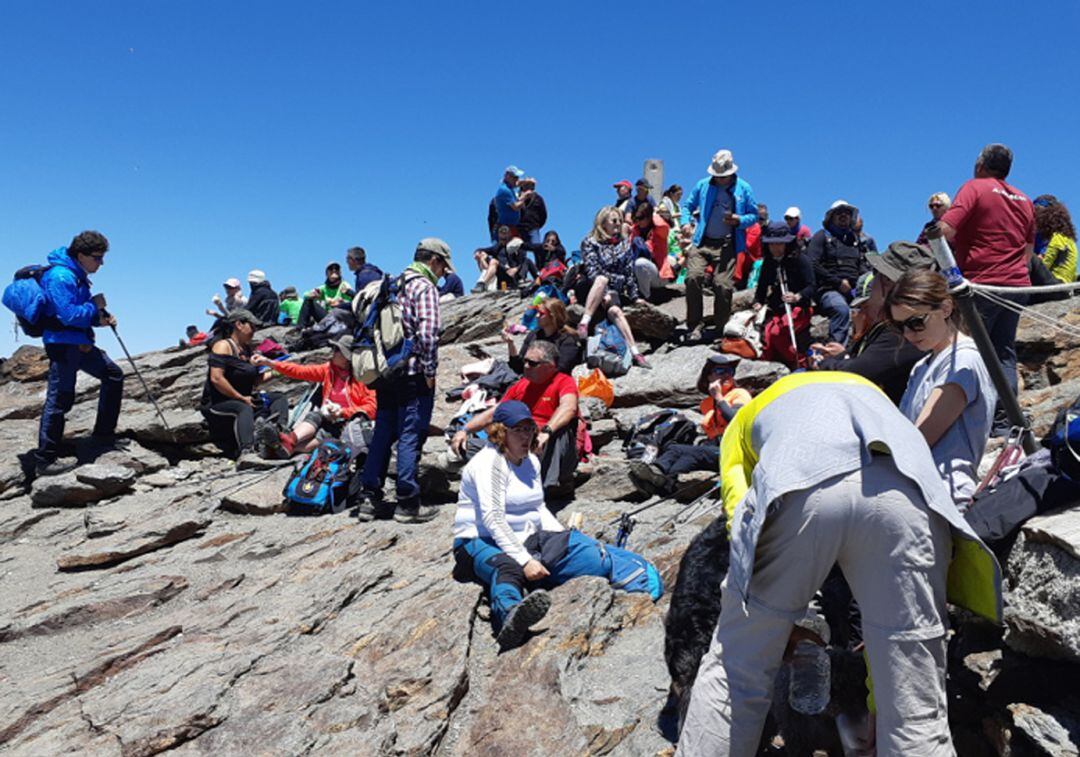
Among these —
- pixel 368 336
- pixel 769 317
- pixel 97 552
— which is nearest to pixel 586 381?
pixel 769 317

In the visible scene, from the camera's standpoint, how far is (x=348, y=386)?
11.6m

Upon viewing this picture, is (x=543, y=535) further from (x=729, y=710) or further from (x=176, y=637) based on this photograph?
(x=729, y=710)

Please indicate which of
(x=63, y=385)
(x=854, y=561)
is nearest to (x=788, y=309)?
A: (x=854, y=561)

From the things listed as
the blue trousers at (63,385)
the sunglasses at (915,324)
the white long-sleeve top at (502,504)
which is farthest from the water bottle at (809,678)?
the blue trousers at (63,385)

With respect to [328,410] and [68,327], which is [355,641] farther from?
[68,327]

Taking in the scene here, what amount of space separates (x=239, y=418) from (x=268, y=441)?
1.02 m

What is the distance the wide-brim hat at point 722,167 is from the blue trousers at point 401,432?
6878mm

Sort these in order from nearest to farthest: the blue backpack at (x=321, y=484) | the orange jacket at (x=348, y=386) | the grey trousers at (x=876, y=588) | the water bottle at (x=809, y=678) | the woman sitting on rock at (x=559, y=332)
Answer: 1. the grey trousers at (x=876, y=588)
2. the water bottle at (x=809, y=678)
3. the blue backpack at (x=321, y=484)
4. the woman sitting on rock at (x=559, y=332)
5. the orange jacket at (x=348, y=386)

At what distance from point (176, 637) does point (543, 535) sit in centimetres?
278

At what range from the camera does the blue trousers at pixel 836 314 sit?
11.3 metres

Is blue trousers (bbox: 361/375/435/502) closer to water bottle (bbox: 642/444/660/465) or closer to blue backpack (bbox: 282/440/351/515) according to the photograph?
blue backpack (bbox: 282/440/351/515)

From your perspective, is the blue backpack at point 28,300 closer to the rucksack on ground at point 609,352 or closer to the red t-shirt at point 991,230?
the rucksack on ground at point 609,352

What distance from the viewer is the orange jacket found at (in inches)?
443

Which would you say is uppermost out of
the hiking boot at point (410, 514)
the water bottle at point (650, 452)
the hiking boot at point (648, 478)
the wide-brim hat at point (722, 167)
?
the wide-brim hat at point (722, 167)
